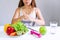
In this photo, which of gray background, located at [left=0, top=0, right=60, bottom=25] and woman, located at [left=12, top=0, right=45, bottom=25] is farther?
gray background, located at [left=0, top=0, right=60, bottom=25]

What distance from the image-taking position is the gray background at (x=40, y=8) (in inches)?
104

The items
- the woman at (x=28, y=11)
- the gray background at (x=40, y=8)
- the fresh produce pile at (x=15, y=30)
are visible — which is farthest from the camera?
the gray background at (x=40, y=8)

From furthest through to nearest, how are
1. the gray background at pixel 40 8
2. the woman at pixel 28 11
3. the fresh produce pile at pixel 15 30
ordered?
the gray background at pixel 40 8 → the woman at pixel 28 11 → the fresh produce pile at pixel 15 30

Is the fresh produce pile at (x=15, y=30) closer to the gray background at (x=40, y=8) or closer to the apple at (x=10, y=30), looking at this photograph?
the apple at (x=10, y=30)

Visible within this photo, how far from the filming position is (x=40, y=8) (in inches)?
105

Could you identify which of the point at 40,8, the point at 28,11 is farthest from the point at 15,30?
the point at 40,8

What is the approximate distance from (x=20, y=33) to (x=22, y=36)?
0.05 metres

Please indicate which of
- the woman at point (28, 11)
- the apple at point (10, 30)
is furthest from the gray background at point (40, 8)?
the apple at point (10, 30)

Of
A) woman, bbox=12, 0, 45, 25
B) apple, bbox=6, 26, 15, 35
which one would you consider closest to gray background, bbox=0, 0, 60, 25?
woman, bbox=12, 0, 45, 25

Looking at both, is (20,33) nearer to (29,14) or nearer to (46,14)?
(29,14)

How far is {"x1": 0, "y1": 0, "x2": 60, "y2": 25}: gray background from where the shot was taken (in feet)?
8.65

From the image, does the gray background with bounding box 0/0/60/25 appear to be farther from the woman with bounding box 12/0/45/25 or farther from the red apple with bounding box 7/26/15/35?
the red apple with bounding box 7/26/15/35

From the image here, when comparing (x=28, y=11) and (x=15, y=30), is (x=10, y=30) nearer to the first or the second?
(x=15, y=30)

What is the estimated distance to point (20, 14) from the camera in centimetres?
235
